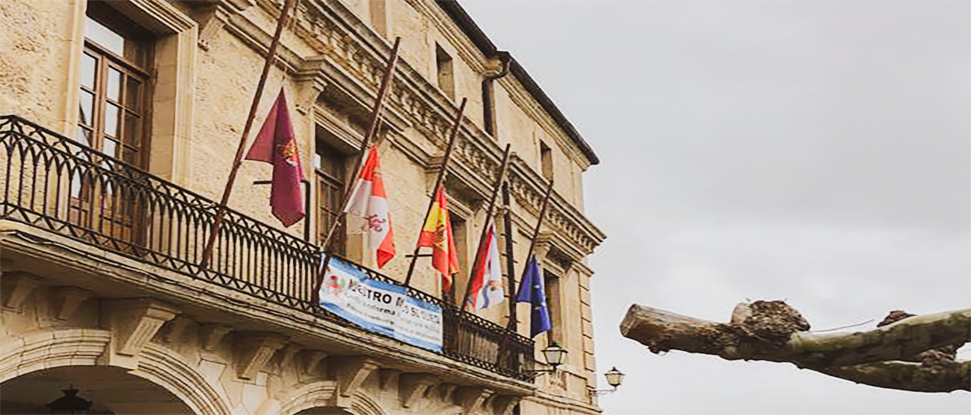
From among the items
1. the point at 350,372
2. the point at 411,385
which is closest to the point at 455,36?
the point at 411,385

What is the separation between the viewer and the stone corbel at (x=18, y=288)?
7594 millimetres

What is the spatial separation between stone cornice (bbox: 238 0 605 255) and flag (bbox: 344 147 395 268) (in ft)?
5.04

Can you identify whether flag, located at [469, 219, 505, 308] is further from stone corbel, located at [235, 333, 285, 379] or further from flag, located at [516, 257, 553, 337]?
stone corbel, located at [235, 333, 285, 379]

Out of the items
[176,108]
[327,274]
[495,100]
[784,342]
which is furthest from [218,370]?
Result: [495,100]

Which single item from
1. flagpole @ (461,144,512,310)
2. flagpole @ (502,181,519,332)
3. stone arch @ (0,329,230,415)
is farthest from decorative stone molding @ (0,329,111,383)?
flagpole @ (502,181,519,332)

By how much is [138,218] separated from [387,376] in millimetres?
4716

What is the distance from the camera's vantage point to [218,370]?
10000 millimetres

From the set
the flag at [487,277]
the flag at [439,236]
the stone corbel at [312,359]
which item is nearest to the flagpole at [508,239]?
the flag at [487,277]

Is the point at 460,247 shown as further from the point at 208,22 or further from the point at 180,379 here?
the point at 180,379

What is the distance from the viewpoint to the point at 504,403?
55.1 ft

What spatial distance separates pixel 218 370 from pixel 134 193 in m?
1.99

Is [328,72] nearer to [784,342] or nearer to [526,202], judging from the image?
[526,202]

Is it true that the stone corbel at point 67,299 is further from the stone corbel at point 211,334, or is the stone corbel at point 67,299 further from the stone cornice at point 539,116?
the stone cornice at point 539,116

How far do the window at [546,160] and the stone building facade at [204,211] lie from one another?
4867 millimetres
